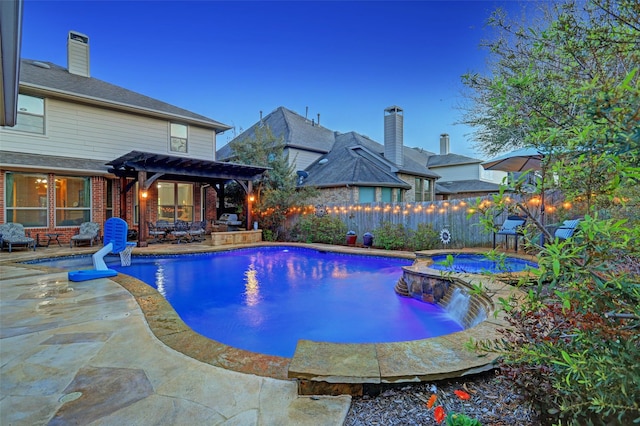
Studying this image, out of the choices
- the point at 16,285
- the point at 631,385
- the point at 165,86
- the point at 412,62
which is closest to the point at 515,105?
the point at 631,385

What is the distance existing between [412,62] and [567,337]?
14.7 m

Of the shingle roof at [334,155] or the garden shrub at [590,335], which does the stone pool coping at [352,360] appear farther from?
the shingle roof at [334,155]

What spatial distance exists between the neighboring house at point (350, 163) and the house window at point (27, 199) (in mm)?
9007

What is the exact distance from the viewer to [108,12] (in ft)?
38.6

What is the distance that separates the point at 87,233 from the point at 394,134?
15.7m

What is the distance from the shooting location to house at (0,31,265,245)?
10914 mm

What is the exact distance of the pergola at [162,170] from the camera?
36.3ft

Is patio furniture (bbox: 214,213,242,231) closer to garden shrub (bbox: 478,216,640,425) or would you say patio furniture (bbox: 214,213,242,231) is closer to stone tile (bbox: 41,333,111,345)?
stone tile (bbox: 41,333,111,345)

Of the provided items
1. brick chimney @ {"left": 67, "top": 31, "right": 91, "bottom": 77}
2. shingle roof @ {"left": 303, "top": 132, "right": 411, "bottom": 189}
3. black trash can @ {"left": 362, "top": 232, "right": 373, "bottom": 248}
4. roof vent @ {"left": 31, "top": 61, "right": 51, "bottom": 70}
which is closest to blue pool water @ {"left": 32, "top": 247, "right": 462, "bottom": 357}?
black trash can @ {"left": 362, "top": 232, "right": 373, "bottom": 248}

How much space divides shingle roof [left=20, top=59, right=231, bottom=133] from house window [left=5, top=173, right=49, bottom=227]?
3.15 m

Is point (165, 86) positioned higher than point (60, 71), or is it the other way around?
point (165, 86)

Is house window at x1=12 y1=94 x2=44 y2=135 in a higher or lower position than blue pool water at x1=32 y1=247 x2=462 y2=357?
higher

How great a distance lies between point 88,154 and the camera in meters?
12.4

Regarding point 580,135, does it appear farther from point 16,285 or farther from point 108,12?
point 108,12
